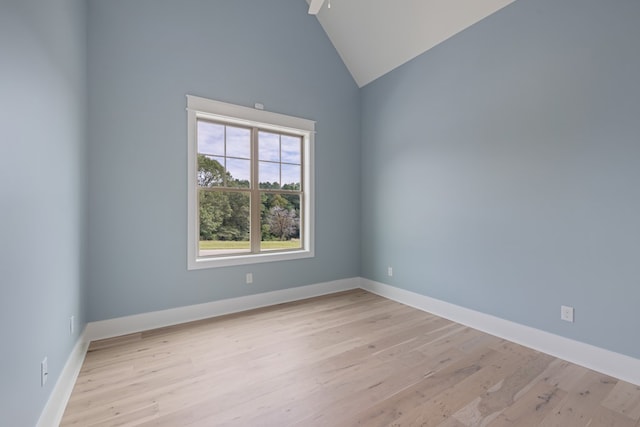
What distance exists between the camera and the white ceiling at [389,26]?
10.3 feet

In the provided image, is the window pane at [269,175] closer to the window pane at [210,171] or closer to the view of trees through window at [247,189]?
the view of trees through window at [247,189]

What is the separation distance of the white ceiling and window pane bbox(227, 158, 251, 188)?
2282 millimetres

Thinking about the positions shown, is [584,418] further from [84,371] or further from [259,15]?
[259,15]

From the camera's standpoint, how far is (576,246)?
2424 millimetres

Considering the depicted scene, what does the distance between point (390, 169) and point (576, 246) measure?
2.28 m

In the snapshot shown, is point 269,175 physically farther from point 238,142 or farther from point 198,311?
point 198,311

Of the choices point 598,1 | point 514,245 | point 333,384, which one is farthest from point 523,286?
point 598,1

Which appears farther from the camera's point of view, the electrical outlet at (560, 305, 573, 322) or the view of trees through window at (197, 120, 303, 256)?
the view of trees through window at (197, 120, 303, 256)

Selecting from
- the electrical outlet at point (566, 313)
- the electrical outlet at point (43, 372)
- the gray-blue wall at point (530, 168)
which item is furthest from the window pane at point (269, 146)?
the electrical outlet at point (566, 313)

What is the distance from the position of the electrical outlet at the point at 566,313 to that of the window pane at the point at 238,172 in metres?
3.53

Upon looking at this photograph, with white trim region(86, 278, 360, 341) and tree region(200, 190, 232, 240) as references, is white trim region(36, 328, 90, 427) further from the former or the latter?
tree region(200, 190, 232, 240)

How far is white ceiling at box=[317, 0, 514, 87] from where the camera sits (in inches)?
124

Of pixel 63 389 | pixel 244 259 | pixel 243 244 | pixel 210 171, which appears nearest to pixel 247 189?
pixel 210 171

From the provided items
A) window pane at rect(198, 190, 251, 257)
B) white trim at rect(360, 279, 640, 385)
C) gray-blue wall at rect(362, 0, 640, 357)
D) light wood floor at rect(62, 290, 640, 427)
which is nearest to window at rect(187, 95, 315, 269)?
window pane at rect(198, 190, 251, 257)
